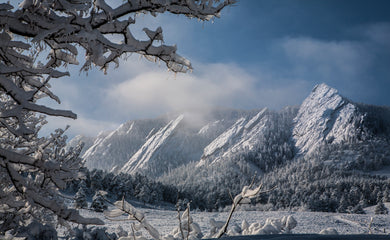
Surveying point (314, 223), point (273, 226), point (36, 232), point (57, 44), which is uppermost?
point (57, 44)

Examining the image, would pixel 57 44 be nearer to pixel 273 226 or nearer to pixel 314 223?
pixel 273 226

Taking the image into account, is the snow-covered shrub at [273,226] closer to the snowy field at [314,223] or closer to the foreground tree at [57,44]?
the foreground tree at [57,44]

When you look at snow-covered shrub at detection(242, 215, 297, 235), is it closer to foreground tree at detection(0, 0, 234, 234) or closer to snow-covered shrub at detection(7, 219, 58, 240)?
foreground tree at detection(0, 0, 234, 234)

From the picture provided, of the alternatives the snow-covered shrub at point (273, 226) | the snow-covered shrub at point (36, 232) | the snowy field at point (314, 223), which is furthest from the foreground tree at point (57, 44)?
the snowy field at point (314, 223)

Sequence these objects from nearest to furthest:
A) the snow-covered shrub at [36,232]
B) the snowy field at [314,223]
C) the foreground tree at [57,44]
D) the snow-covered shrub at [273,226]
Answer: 1. the foreground tree at [57,44]
2. the snow-covered shrub at [273,226]
3. the snow-covered shrub at [36,232]
4. the snowy field at [314,223]

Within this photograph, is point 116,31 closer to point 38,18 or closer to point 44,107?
point 38,18

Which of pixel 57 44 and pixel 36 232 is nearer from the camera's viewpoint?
pixel 57 44

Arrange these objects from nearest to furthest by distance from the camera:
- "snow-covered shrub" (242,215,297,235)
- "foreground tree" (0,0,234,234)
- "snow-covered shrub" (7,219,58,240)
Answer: "foreground tree" (0,0,234,234) < "snow-covered shrub" (242,215,297,235) < "snow-covered shrub" (7,219,58,240)

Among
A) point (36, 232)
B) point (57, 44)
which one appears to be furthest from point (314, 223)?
point (57, 44)

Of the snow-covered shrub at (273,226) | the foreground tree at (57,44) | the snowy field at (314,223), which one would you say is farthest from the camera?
the snowy field at (314,223)

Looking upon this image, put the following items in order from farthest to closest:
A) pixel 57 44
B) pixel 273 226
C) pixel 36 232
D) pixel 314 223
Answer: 1. pixel 314 223
2. pixel 36 232
3. pixel 273 226
4. pixel 57 44

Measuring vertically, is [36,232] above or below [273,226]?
above

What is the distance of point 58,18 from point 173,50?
103 centimetres

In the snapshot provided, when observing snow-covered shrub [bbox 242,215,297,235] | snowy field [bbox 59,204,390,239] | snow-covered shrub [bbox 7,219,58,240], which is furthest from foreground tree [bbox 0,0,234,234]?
snowy field [bbox 59,204,390,239]
